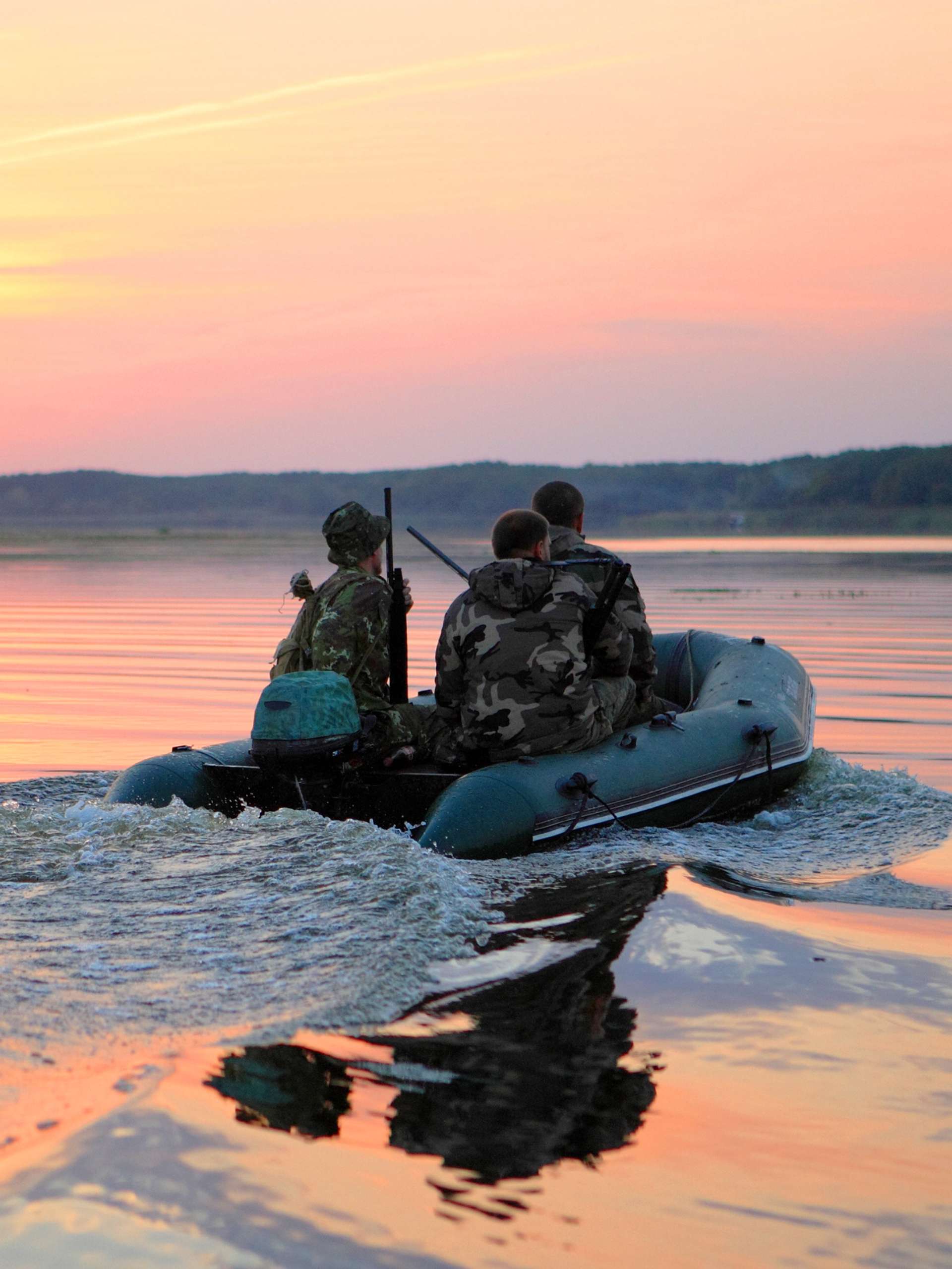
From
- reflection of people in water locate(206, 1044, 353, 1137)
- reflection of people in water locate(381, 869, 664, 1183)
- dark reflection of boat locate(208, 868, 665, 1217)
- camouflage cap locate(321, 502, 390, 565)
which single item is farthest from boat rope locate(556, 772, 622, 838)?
reflection of people in water locate(206, 1044, 353, 1137)

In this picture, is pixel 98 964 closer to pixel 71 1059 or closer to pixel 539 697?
pixel 71 1059

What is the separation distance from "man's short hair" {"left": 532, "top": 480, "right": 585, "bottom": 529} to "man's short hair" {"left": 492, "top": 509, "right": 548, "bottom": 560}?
41.5 inches

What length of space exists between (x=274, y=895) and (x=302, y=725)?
97cm

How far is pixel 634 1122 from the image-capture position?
10.1ft

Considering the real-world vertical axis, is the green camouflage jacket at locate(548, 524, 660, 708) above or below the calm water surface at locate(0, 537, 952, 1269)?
above

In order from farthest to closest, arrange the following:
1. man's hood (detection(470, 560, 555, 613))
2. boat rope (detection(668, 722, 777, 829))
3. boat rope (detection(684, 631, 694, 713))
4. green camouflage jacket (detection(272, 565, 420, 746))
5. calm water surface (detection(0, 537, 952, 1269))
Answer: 1. boat rope (detection(684, 631, 694, 713))
2. boat rope (detection(668, 722, 777, 829))
3. green camouflage jacket (detection(272, 565, 420, 746))
4. man's hood (detection(470, 560, 555, 613))
5. calm water surface (detection(0, 537, 952, 1269))

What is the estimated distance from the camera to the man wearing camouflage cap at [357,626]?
20.7 feet

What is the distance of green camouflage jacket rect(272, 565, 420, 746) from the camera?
630cm

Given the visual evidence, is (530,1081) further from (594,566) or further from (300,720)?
(594,566)

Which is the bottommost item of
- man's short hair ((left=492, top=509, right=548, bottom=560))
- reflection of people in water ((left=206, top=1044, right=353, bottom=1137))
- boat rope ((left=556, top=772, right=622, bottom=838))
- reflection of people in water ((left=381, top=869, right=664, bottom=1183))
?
reflection of people in water ((left=381, top=869, right=664, bottom=1183))

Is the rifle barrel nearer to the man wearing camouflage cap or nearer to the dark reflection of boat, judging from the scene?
the man wearing camouflage cap

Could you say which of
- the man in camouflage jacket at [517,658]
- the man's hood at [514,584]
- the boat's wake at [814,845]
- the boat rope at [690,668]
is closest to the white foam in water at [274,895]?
the boat's wake at [814,845]

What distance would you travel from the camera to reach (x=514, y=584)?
5.95 meters

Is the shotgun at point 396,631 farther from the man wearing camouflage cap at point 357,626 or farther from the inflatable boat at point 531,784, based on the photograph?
the inflatable boat at point 531,784
